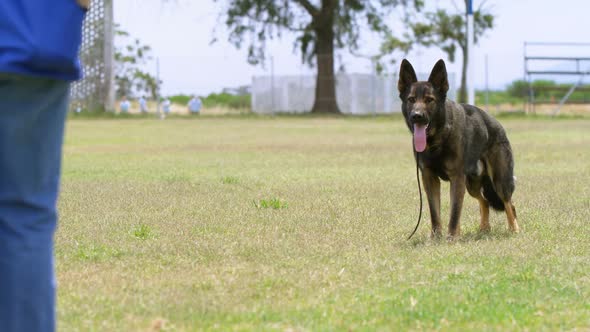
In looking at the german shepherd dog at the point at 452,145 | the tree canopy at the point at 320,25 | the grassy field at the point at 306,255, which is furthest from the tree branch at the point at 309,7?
the german shepherd dog at the point at 452,145

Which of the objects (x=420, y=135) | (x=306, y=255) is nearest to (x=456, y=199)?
(x=420, y=135)

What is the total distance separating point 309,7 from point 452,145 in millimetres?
34775

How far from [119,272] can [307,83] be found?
38.4m

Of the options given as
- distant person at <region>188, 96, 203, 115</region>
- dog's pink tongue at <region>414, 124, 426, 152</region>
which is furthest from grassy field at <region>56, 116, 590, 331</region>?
distant person at <region>188, 96, 203, 115</region>

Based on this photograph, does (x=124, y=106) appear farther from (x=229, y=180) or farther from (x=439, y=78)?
(x=439, y=78)

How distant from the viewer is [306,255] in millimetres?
6598

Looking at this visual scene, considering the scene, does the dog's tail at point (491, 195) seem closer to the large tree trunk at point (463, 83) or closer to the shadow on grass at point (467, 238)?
the shadow on grass at point (467, 238)

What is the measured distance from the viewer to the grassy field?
473cm

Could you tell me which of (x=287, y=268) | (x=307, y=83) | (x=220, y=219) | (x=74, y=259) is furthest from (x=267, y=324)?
(x=307, y=83)

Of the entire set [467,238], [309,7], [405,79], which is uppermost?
[309,7]

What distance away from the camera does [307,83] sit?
44062mm

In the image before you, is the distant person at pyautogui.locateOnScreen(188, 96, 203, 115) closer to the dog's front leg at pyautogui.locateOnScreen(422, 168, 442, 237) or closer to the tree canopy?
the tree canopy

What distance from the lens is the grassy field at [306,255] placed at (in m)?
4.73

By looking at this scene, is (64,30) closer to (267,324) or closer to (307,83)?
(267,324)
